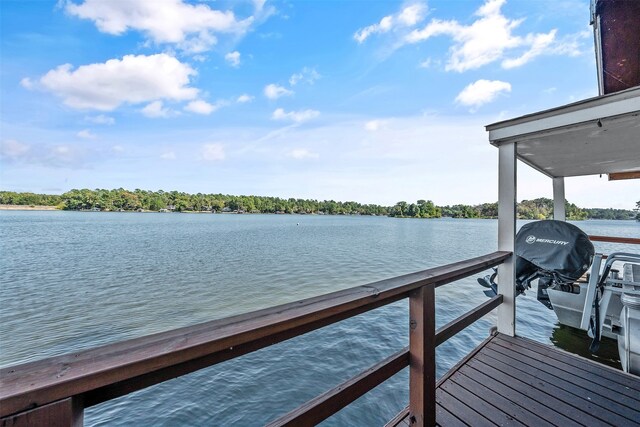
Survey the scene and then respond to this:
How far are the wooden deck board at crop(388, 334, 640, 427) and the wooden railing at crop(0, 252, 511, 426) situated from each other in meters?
Answer: 0.45

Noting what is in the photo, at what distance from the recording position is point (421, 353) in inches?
54.4

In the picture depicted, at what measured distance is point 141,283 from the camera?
9.29 m

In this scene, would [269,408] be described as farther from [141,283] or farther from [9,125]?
[9,125]

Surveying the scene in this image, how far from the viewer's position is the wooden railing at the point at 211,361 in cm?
49

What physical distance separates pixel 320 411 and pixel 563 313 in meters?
4.86

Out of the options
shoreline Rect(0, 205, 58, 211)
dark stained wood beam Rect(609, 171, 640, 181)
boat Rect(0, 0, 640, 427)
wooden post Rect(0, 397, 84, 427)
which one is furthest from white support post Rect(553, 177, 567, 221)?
Result: shoreline Rect(0, 205, 58, 211)

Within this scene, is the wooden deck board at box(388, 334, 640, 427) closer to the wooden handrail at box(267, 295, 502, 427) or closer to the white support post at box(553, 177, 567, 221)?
the wooden handrail at box(267, 295, 502, 427)

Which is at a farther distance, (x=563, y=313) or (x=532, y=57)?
(x=532, y=57)

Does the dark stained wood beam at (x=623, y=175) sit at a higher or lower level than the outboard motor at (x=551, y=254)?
higher

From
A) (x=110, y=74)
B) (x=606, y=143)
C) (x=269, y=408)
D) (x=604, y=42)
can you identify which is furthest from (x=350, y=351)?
(x=110, y=74)

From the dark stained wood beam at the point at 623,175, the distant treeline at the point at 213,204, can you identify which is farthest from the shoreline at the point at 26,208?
the dark stained wood beam at the point at 623,175

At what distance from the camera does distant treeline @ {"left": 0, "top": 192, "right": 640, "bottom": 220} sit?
6157cm

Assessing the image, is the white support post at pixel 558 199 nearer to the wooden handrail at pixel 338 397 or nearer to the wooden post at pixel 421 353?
the wooden post at pixel 421 353

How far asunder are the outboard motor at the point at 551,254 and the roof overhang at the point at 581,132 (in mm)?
904
